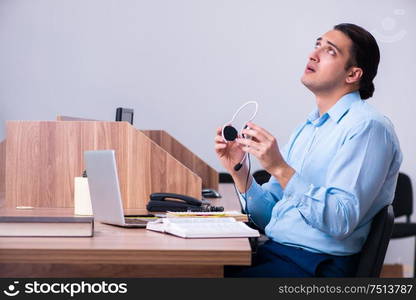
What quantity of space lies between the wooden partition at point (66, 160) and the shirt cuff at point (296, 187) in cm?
66

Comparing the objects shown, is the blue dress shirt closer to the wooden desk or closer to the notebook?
the wooden desk

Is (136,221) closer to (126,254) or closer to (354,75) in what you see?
(126,254)

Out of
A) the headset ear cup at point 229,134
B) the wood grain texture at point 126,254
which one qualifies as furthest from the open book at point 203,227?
the headset ear cup at point 229,134

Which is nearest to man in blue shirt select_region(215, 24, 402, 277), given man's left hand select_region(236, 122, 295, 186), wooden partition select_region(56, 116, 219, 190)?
man's left hand select_region(236, 122, 295, 186)

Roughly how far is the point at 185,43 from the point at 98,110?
2.80 ft

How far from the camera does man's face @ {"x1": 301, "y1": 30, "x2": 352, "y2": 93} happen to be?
201cm

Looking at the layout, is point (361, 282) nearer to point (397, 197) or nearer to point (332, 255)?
point (332, 255)

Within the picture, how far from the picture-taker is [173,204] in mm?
2141

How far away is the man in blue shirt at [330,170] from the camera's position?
171cm

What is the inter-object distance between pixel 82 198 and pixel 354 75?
0.91m

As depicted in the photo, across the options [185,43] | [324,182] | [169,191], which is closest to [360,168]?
[324,182]

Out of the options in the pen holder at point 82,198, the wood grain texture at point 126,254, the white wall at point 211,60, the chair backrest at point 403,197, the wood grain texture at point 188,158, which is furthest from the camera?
the white wall at point 211,60

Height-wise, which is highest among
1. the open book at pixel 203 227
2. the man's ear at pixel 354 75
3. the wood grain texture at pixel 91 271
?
the man's ear at pixel 354 75

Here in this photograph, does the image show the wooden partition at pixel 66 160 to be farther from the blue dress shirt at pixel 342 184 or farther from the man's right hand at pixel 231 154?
the blue dress shirt at pixel 342 184
